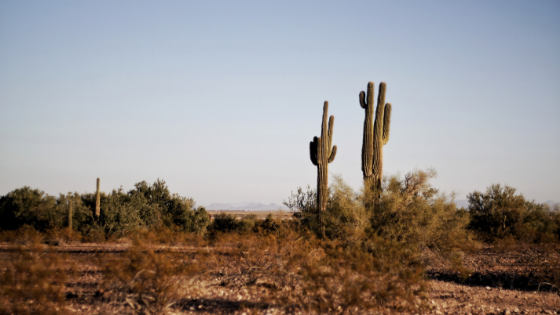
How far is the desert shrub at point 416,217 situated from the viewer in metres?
12.5

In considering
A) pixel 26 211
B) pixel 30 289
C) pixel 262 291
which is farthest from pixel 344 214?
pixel 26 211

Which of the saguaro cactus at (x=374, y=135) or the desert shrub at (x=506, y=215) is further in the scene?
the desert shrub at (x=506, y=215)

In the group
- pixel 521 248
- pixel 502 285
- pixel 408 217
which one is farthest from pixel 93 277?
pixel 521 248

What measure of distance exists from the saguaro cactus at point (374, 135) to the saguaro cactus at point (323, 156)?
1.76m

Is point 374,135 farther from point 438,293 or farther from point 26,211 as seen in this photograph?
point 26,211

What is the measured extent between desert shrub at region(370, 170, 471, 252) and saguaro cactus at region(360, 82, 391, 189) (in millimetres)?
756

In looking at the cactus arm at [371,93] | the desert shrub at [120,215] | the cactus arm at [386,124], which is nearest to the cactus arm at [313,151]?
Answer: the cactus arm at [371,93]

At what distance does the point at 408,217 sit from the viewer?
12.6 meters

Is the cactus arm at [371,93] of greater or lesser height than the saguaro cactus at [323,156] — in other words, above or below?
above

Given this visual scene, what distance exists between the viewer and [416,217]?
494 inches

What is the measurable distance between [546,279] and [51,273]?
35.4 ft

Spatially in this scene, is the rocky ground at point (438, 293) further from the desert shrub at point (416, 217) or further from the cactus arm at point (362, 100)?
the cactus arm at point (362, 100)

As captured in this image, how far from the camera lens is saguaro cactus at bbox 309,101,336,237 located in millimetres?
15703

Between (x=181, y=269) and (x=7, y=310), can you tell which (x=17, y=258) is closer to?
(x=7, y=310)
